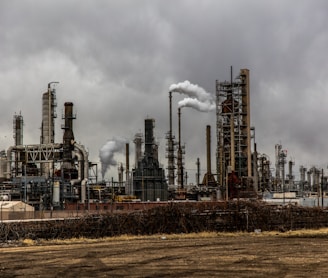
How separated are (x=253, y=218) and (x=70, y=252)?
52.5ft

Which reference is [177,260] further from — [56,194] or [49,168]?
[49,168]

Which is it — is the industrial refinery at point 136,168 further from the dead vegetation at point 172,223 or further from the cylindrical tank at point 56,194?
the dead vegetation at point 172,223

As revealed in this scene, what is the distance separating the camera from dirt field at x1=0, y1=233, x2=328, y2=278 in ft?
59.5

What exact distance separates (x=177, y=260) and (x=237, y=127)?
51.4 meters

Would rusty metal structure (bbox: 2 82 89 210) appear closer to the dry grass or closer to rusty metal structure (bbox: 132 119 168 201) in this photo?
rusty metal structure (bbox: 132 119 168 201)

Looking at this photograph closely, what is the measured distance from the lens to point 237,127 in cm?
7119

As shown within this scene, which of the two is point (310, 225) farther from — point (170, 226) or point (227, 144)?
point (227, 144)

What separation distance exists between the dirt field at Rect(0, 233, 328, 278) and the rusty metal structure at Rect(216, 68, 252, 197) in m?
42.6

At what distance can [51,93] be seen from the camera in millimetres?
74688

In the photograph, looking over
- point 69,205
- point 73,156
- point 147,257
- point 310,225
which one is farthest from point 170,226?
point 73,156

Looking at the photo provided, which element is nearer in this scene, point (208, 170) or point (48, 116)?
point (48, 116)

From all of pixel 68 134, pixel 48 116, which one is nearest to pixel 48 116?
pixel 48 116

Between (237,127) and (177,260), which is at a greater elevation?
(237,127)

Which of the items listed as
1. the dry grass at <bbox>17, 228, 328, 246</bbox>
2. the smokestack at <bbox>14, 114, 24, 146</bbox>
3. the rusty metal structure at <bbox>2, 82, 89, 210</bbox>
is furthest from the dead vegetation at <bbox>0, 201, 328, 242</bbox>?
the smokestack at <bbox>14, 114, 24, 146</bbox>
